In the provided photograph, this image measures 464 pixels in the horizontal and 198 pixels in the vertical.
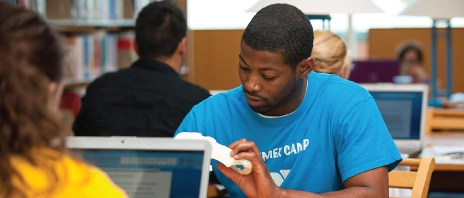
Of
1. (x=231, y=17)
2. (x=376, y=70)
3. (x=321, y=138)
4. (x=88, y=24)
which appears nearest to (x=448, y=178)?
(x=321, y=138)

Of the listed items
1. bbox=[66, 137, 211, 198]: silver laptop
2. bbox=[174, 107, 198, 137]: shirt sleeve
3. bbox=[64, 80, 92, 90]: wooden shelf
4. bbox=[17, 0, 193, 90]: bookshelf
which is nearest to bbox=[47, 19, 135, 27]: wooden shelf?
bbox=[17, 0, 193, 90]: bookshelf

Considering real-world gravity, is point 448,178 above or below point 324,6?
below

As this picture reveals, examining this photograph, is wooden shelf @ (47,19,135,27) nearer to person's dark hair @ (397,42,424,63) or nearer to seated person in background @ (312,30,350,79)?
seated person in background @ (312,30,350,79)

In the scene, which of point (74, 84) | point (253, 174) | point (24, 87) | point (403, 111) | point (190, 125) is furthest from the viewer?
point (74, 84)

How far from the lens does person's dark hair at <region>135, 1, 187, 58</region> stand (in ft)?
8.99

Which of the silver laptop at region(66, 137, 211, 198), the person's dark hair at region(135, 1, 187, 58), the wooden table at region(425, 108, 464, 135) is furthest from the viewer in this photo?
the wooden table at region(425, 108, 464, 135)

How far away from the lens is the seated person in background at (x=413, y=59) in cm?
630

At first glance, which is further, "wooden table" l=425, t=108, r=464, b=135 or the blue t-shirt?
"wooden table" l=425, t=108, r=464, b=135

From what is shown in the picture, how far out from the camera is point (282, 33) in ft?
5.03

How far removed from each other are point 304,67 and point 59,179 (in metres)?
0.85

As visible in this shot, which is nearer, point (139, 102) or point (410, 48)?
point (139, 102)

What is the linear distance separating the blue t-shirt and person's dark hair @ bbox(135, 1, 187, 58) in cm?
116

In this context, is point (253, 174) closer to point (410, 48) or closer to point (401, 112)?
point (401, 112)

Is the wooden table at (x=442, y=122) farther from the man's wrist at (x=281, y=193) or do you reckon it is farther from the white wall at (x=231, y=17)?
the white wall at (x=231, y=17)
